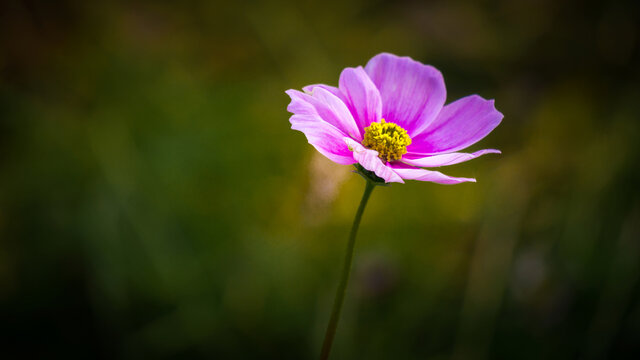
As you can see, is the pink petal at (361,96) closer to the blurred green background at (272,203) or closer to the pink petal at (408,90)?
the pink petal at (408,90)

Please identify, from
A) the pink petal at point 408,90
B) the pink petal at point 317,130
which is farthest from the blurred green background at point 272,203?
the pink petal at point 317,130

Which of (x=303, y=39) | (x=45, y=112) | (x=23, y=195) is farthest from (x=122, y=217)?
(x=303, y=39)

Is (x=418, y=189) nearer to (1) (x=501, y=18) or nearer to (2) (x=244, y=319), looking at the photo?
(2) (x=244, y=319)

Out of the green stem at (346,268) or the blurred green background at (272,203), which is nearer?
the green stem at (346,268)

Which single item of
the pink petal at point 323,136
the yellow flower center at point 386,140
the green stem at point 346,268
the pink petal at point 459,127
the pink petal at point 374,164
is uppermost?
the pink petal at point 459,127

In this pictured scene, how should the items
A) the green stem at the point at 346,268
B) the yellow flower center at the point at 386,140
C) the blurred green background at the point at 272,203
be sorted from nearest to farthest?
the green stem at the point at 346,268 → the yellow flower center at the point at 386,140 → the blurred green background at the point at 272,203

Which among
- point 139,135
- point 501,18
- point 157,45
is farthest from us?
point 501,18

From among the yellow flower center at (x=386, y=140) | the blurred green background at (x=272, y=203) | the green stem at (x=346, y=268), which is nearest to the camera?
the green stem at (x=346, y=268)

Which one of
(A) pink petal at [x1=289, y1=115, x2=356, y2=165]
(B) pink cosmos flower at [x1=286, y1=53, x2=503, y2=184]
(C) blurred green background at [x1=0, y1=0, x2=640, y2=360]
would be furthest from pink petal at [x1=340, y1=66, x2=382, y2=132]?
(C) blurred green background at [x1=0, y1=0, x2=640, y2=360]
